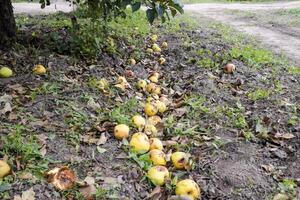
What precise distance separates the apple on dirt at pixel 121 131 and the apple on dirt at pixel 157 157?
15.2 inches

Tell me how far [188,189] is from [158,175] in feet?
0.94

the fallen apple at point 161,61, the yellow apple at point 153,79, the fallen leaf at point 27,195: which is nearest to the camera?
the fallen leaf at point 27,195

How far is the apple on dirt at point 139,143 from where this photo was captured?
3.61 m

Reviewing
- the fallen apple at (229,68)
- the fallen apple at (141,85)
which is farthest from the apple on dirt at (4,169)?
the fallen apple at (229,68)

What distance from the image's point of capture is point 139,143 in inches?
142

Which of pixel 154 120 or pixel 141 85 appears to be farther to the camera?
pixel 141 85

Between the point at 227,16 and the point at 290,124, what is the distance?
39.8ft

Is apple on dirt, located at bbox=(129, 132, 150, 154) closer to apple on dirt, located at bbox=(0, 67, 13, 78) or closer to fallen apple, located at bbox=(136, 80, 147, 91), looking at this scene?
fallen apple, located at bbox=(136, 80, 147, 91)

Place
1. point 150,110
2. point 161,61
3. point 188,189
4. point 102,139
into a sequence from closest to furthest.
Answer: point 188,189 → point 102,139 → point 150,110 → point 161,61

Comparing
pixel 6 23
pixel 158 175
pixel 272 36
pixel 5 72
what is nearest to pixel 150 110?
pixel 158 175

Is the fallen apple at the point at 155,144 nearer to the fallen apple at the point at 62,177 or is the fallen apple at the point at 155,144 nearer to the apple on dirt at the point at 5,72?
the fallen apple at the point at 62,177

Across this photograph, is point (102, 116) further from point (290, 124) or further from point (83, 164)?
point (290, 124)

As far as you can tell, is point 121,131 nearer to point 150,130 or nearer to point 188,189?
point 150,130

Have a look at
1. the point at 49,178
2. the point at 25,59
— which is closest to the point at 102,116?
the point at 49,178
